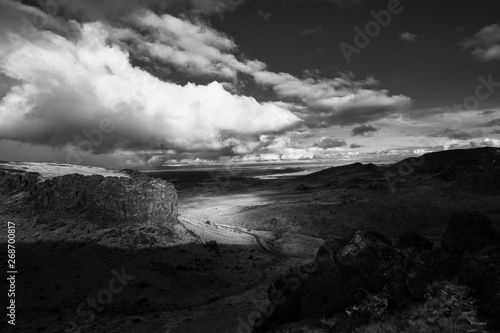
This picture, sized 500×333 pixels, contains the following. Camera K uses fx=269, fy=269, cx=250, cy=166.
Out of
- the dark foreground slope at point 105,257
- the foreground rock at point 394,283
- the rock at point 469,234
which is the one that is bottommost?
the dark foreground slope at point 105,257

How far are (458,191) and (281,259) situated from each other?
106 metres

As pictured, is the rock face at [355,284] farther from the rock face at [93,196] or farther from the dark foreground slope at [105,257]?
the rock face at [93,196]

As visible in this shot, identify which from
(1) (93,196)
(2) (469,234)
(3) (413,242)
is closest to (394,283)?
(3) (413,242)

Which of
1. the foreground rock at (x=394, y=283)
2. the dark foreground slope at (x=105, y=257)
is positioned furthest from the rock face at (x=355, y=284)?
the dark foreground slope at (x=105, y=257)

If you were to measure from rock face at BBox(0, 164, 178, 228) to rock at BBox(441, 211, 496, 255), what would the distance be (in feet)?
158

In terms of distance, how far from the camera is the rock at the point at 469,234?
18438 millimetres

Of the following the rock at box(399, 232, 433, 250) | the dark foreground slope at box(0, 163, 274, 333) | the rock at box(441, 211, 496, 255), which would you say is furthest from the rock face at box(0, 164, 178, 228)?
the rock at box(441, 211, 496, 255)

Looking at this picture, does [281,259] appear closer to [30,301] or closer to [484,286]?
[30,301]

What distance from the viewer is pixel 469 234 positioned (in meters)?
18.9

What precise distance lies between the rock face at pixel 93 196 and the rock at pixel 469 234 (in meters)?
48.2

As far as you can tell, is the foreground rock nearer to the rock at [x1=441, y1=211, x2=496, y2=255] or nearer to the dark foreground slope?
the rock at [x1=441, y1=211, x2=496, y2=255]

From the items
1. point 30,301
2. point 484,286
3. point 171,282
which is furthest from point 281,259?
point 484,286

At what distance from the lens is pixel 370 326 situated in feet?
47.4

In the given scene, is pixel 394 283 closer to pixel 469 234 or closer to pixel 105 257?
pixel 469 234
